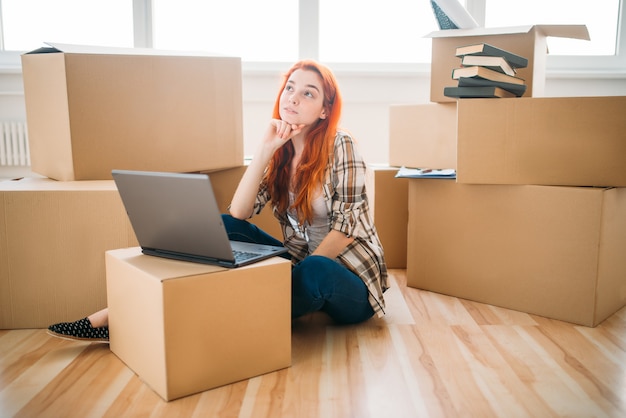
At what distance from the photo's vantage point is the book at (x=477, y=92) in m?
1.64

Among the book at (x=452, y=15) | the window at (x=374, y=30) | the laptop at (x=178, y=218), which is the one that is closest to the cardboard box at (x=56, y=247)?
the laptop at (x=178, y=218)

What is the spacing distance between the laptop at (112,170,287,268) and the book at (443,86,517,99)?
735mm

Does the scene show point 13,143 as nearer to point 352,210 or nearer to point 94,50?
point 94,50

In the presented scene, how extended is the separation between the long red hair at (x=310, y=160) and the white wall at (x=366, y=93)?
1033 mm

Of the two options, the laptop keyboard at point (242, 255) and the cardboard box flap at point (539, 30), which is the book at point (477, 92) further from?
the laptop keyboard at point (242, 255)

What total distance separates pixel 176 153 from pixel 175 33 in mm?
1166

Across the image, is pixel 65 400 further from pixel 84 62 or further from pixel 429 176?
pixel 429 176

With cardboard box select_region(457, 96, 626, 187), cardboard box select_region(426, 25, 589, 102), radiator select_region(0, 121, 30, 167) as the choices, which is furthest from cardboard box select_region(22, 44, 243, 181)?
radiator select_region(0, 121, 30, 167)

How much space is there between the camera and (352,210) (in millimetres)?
1558

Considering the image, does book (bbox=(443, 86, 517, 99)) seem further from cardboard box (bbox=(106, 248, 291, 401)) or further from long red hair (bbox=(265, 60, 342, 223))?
cardboard box (bbox=(106, 248, 291, 401))

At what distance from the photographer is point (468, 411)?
115 centimetres

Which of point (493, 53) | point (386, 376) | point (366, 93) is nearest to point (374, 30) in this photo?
point (366, 93)

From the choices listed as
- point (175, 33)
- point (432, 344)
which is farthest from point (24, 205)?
point (175, 33)

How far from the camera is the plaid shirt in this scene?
1.56m
